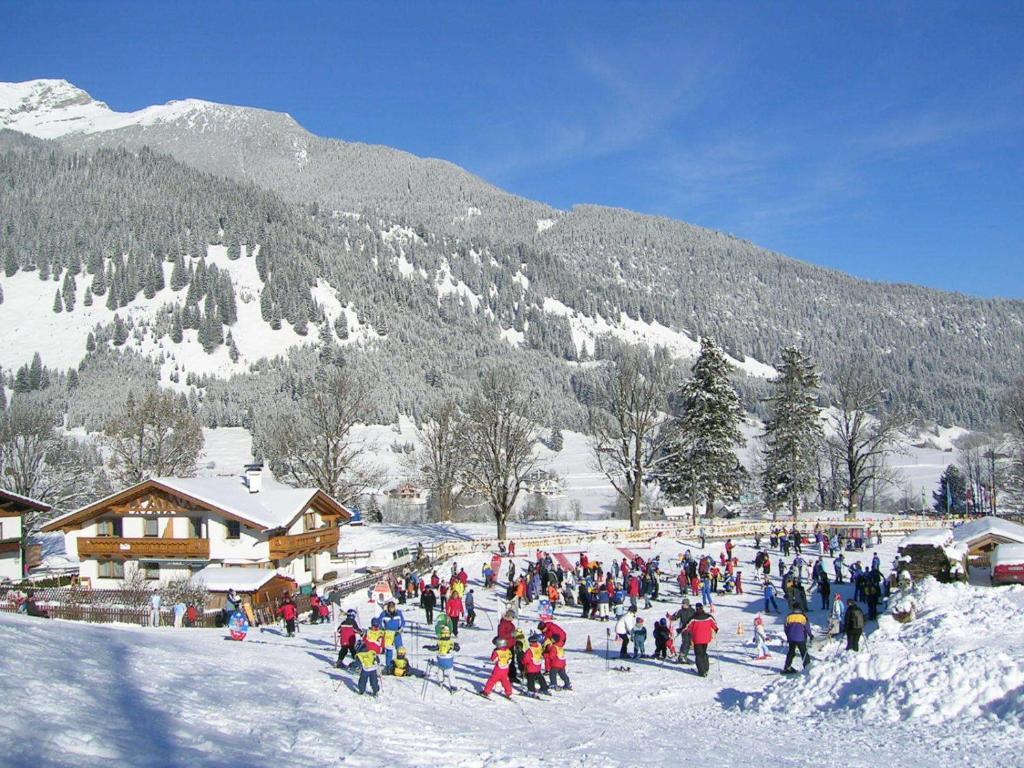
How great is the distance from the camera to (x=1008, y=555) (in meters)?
22.5

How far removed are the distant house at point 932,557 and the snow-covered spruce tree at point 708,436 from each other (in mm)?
24570

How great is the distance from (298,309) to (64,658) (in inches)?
6605

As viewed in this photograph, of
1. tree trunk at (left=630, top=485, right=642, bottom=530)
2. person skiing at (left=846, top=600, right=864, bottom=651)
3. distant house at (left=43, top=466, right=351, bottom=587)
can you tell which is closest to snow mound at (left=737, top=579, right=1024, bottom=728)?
person skiing at (left=846, top=600, right=864, bottom=651)

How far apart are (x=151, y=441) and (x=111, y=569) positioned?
1598cm

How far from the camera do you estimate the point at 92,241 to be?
181750mm

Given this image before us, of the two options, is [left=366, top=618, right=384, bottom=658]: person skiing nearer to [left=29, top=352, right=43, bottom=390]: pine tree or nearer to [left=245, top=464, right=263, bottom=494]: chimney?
[left=245, top=464, right=263, bottom=494]: chimney

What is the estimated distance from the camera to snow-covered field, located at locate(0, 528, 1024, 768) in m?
10.3

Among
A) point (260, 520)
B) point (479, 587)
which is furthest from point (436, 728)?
point (260, 520)

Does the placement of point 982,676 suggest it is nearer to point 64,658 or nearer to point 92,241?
point 64,658

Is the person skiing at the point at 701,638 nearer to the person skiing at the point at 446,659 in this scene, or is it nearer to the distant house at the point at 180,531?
the person skiing at the point at 446,659

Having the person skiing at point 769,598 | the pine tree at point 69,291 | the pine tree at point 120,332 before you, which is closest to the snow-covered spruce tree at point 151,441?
the person skiing at point 769,598

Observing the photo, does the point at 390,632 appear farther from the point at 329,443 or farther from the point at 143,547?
the point at 329,443

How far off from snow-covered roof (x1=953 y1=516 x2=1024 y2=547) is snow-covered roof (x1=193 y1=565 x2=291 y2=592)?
77.0 ft

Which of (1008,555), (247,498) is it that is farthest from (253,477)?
(1008,555)
